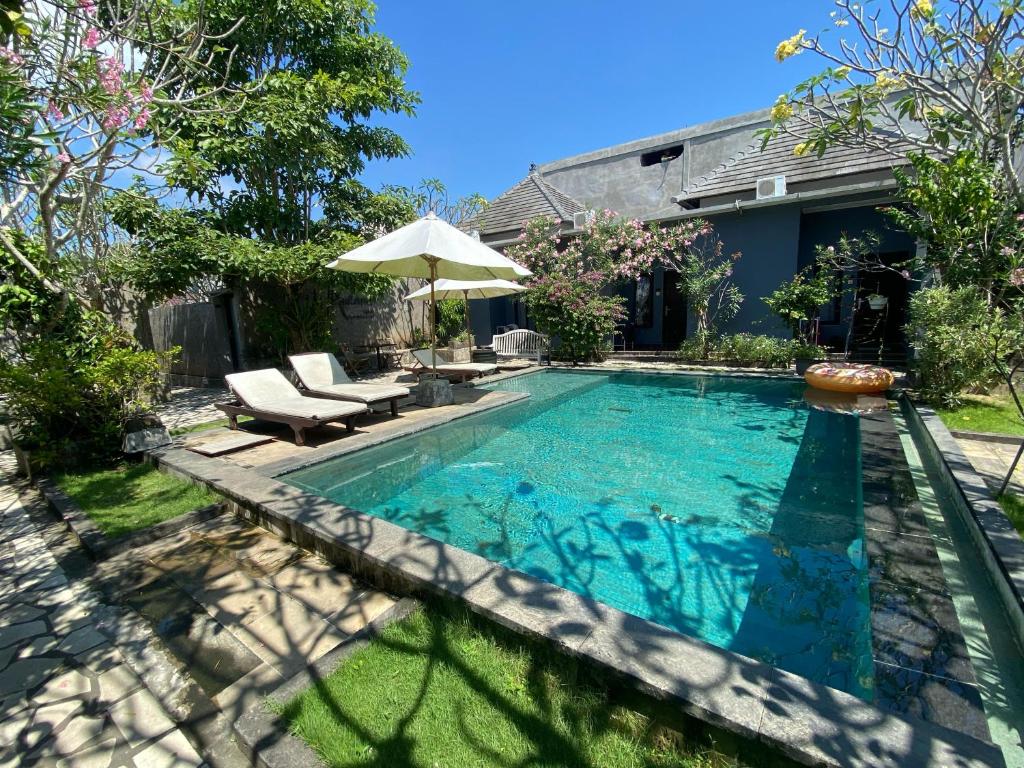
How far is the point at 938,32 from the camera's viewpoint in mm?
Answer: 5273

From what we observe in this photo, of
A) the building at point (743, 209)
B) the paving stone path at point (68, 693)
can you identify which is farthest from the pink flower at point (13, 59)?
the building at point (743, 209)

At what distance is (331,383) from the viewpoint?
25.2 ft

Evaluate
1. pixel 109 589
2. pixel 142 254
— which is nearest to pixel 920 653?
pixel 109 589

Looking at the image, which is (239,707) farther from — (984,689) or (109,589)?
(984,689)

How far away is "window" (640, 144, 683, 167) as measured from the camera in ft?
54.9

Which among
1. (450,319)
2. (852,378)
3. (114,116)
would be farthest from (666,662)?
(450,319)

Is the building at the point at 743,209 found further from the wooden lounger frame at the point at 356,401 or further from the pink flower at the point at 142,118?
the pink flower at the point at 142,118

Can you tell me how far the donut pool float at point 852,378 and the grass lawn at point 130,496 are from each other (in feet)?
32.6

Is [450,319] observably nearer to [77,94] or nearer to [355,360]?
[355,360]

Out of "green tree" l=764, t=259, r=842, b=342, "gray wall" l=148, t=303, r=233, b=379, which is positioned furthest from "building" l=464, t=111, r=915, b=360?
"gray wall" l=148, t=303, r=233, b=379

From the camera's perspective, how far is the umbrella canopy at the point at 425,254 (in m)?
6.47

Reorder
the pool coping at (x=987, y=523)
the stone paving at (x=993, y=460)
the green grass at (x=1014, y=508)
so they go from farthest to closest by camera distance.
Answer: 1. the stone paving at (x=993, y=460)
2. the green grass at (x=1014, y=508)
3. the pool coping at (x=987, y=523)

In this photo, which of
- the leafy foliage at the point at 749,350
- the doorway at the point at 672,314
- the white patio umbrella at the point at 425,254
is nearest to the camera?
the white patio umbrella at the point at 425,254

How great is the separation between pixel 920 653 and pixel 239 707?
335cm
